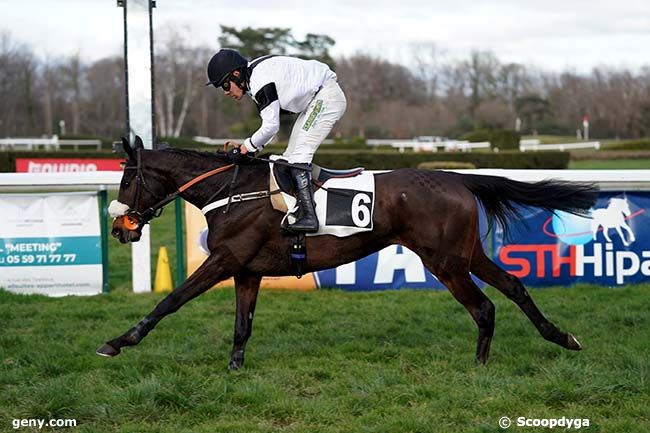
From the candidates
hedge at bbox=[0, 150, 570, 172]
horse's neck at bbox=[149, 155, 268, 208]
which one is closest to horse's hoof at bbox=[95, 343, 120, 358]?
horse's neck at bbox=[149, 155, 268, 208]

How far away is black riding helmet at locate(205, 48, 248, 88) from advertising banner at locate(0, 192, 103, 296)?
11.5 feet

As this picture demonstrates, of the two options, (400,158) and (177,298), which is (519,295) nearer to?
(177,298)

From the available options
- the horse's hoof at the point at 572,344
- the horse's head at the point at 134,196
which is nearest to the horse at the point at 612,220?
the horse's hoof at the point at 572,344

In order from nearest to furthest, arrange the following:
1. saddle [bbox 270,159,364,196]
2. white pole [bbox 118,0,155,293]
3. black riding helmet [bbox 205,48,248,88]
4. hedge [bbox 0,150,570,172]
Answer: black riding helmet [bbox 205,48,248,88] → saddle [bbox 270,159,364,196] → white pole [bbox 118,0,155,293] → hedge [bbox 0,150,570,172]

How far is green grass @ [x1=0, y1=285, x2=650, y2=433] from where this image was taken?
4.45 m

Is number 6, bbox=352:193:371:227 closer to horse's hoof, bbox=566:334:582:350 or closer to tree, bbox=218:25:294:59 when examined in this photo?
horse's hoof, bbox=566:334:582:350

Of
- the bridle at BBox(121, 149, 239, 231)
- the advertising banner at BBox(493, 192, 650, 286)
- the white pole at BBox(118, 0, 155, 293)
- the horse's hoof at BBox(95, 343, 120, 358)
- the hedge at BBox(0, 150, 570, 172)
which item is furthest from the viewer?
the hedge at BBox(0, 150, 570, 172)

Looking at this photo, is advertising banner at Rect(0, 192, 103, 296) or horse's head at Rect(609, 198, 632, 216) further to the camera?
horse's head at Rect(609, 198, 632, 216)

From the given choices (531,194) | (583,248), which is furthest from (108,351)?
(583,248)

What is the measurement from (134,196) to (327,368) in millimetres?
1845

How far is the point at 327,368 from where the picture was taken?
5473mm

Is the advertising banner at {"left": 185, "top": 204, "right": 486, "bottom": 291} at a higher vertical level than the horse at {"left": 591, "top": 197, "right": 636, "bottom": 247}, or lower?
lower

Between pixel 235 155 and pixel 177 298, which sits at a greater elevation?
pixel 235 155

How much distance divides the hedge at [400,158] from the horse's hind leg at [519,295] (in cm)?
1850
